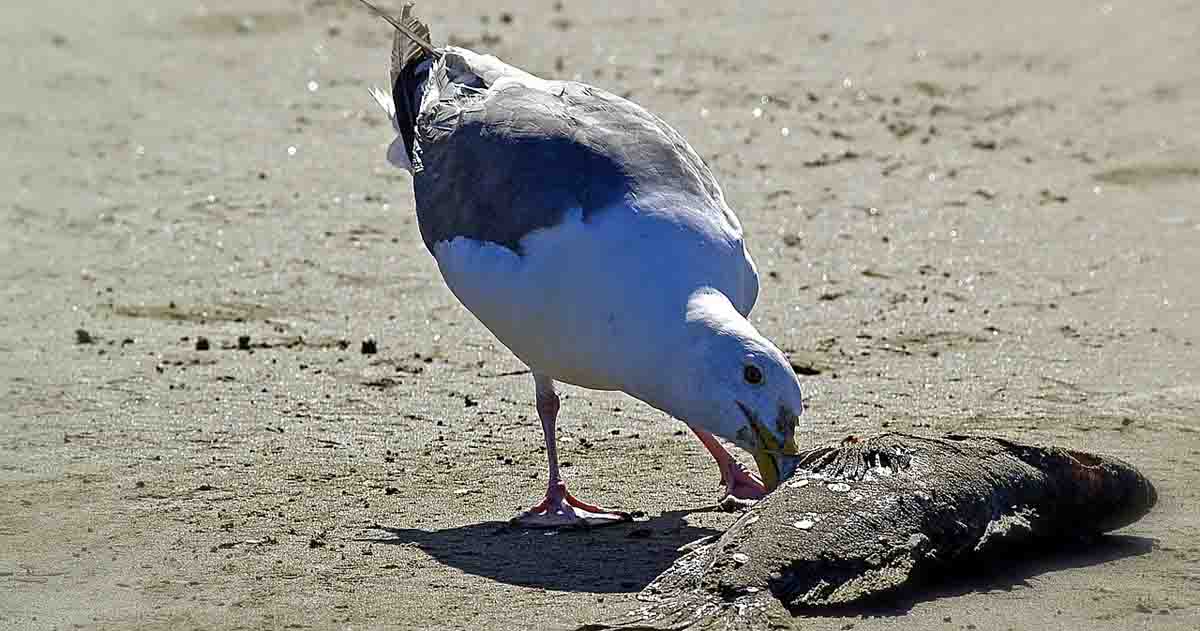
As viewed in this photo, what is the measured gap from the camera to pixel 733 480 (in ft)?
20.8

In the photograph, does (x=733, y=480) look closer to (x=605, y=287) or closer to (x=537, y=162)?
(x=605, y=287)

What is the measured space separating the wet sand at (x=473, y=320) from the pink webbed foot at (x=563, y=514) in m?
0.08

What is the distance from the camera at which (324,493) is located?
20.9 feet

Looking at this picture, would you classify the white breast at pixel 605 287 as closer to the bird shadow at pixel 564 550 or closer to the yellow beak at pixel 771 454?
the yellow beak at pixel 771 454

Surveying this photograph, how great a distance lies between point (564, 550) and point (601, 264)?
870 mm

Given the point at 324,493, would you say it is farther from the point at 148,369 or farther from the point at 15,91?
the point at 15,91

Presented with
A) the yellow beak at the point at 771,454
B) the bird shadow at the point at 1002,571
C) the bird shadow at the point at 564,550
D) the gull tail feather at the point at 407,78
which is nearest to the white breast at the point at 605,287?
the yellow beak at the point at 771,454

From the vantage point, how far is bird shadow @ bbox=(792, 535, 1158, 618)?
512cm

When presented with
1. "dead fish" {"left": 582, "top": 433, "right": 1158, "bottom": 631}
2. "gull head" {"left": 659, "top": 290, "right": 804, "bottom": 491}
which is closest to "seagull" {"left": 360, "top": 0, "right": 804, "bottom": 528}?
"gull head" {"left": 659, "top": 290, "right": 804, "bottom": 491}

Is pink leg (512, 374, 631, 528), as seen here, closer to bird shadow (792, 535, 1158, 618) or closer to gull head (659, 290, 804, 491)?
gull head (659, 290, 804, 491)

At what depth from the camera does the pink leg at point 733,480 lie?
245 inches

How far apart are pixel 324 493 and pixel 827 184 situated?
444cm

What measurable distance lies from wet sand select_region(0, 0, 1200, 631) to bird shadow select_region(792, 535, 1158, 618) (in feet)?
0.05

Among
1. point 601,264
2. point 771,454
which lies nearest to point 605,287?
point 601,264
